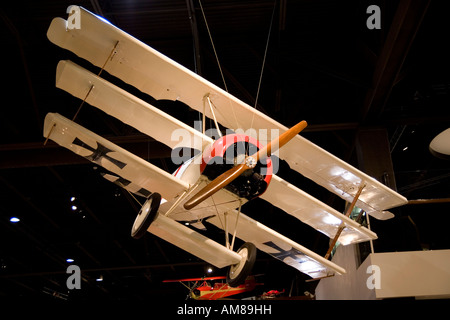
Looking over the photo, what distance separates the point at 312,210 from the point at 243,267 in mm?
1618

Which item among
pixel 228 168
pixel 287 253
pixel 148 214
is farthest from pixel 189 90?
pixel 287 253

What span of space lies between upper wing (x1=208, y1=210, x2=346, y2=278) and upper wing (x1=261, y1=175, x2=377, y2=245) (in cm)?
43

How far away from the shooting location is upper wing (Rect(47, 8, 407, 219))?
15.7ft

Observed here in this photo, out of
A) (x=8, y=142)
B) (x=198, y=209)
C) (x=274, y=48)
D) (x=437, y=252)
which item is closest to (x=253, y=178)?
(x=198, y=209)

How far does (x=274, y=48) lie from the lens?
8.57 metres

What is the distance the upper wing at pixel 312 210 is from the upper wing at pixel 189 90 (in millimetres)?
352

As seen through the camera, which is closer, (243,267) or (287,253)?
(243,267)

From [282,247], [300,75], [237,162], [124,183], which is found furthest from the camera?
[300,75]

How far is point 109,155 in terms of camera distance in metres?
5.34

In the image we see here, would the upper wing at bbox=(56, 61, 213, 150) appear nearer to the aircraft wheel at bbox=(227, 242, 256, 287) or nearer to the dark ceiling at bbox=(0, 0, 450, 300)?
the aircraft wheel at bbox=(227, 242, 256, 287)

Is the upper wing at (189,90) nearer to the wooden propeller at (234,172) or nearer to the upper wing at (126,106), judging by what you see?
the upper wing at (126,106)

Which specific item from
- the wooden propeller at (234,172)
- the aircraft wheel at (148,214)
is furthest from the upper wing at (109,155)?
the wooden propeller at (234,172)

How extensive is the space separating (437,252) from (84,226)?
14.1 m

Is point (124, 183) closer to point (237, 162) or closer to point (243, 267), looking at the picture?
point (237, 162)
